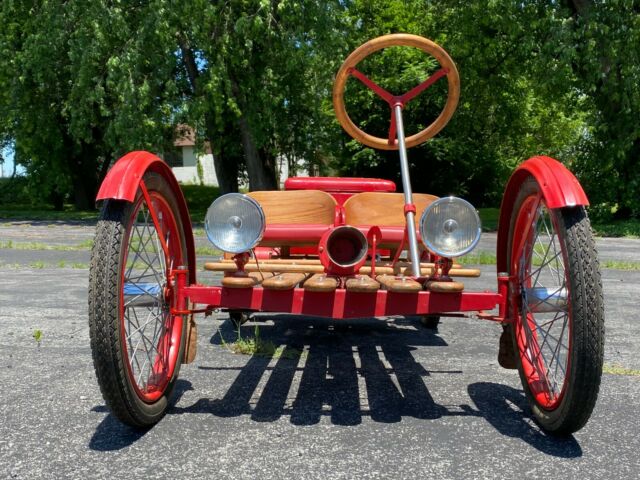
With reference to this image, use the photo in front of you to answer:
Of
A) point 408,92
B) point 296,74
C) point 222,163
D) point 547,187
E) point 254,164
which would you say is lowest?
point 547,187

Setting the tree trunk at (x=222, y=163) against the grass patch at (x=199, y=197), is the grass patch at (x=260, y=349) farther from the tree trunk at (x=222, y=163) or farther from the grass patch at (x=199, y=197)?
the grass patch at (x=199, y=197)

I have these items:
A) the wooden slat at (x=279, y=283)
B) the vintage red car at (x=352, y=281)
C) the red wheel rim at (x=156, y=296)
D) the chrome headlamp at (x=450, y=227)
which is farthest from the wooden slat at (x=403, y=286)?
the red wheel rim at (x=156, y=296)

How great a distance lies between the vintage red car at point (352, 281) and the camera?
2.46m

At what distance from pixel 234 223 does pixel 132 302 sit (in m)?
0.60

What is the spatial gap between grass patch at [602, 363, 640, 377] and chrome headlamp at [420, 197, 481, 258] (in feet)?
4.92

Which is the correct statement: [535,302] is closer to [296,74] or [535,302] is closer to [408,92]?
[408,92]

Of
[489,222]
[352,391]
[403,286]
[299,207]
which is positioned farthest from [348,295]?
[489,222]

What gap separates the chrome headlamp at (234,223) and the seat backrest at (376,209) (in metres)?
1.22

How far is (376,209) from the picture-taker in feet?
13.2

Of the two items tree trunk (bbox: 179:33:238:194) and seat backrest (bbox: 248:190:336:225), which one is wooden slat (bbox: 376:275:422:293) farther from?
→ tree trunk (bbox: 179:33:238:194)

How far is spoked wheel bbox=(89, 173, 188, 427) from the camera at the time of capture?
2.46m

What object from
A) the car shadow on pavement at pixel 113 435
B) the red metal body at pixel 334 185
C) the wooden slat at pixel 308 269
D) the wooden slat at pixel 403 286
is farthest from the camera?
the red metal body at pixel 334 185

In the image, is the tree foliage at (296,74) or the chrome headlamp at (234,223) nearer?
the chrome headlamp at (234,223)

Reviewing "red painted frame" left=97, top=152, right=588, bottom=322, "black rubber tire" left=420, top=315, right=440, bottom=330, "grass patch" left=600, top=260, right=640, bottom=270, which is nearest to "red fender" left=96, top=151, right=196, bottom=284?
"red painted frame" left=97, top=152, right=588, bottom=322
